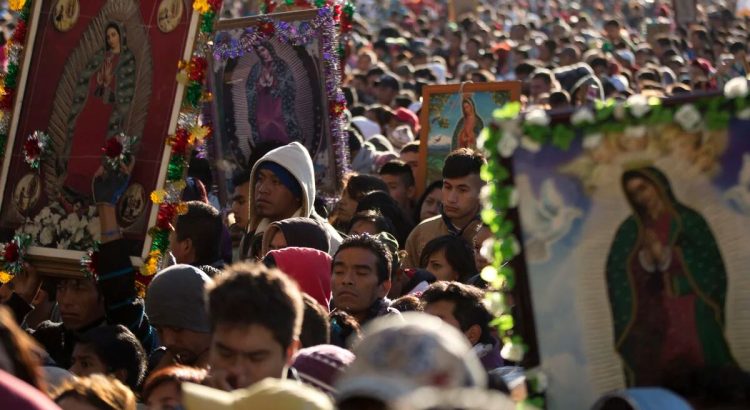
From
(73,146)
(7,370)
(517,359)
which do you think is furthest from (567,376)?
(73,146)

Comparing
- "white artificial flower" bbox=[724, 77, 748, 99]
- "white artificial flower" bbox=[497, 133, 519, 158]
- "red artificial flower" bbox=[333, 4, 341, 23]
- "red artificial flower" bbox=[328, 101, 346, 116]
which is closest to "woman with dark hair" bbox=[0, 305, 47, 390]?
"white artificial flower" bbox=[497, 133, 519, 158]

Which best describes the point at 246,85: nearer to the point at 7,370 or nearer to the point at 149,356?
the point at 149,356

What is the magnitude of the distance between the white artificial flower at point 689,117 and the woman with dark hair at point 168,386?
167 centimetres

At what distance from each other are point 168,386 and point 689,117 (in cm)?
185

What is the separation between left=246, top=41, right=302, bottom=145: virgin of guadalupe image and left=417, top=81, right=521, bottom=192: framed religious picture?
120 centimetres

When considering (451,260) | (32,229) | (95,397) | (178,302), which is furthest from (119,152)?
(95,397)

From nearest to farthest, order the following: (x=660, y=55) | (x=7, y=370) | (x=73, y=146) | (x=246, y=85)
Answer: (x=7, y=370) → (x=73, y=146) → (x=246, y=85) → (x=660, y=55)

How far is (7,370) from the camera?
4.14 meters

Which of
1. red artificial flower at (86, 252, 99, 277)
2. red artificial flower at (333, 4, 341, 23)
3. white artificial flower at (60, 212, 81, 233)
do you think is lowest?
red artificial flower at (86, 252, 99, 277)

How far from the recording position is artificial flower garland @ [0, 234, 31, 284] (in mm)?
7141

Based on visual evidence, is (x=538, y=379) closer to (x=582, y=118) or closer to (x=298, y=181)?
(x=582, y=118)

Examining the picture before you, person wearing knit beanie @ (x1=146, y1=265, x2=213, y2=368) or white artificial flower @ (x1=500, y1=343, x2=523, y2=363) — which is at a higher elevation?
person wearing knit beanie @ (x1=146, y1=265, x2=213, y2=368)

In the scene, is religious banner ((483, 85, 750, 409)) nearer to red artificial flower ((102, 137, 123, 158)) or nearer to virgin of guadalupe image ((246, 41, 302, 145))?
red artificial flower ((102, 137, 123, 158))

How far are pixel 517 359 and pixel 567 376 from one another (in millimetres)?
143
